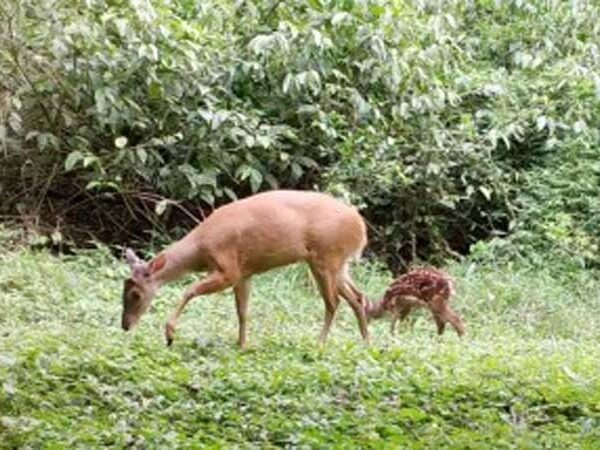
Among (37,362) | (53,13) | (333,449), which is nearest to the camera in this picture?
(333,449)

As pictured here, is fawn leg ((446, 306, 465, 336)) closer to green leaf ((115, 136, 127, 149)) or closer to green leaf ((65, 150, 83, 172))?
green leaf ((115, 136, 127, 149))

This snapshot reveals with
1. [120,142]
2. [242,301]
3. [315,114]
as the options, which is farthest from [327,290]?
→ [315,114]

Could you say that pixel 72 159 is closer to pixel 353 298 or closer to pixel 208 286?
pixel 353 298

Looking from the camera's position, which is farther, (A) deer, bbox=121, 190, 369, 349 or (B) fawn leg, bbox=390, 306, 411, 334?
(B) fawn leg, bbox=390, 306, 411, 334

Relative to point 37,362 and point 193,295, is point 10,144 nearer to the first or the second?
point 193,295

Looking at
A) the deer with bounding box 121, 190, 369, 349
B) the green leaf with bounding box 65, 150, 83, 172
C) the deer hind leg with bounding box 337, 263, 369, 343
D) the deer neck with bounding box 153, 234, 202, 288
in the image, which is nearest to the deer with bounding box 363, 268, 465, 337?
the deer hind leg with bounding box 337, 263, 369, 343

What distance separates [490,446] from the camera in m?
6.05

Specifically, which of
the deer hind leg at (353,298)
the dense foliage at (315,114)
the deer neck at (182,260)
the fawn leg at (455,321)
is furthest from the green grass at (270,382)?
the dense foliage at (315,114)

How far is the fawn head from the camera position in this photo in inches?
380

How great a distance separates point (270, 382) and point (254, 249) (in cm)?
235

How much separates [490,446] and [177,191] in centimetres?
809

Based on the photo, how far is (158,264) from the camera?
31.8 feet

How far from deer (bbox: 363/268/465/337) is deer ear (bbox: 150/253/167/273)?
2063mm

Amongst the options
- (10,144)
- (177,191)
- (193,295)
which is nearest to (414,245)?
(177,191)
